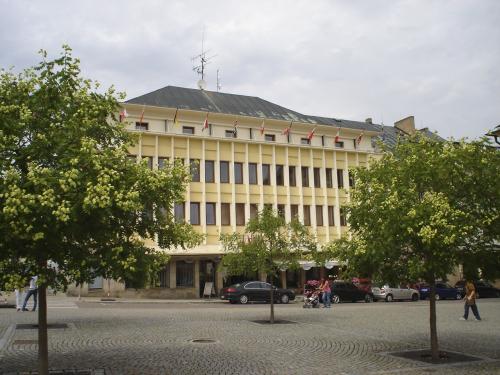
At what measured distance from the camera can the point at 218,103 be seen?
49.5 meters

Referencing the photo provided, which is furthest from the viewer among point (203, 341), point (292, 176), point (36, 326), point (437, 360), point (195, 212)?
point (292, 176)

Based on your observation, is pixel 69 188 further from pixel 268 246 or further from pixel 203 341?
pixel 268 246

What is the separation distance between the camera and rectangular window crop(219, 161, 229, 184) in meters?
45.0

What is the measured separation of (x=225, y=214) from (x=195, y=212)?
2.64 metres

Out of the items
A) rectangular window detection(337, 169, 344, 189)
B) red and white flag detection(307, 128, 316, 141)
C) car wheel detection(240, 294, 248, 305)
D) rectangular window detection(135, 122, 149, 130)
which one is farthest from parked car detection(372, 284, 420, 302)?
rectangular window detection(135, 122, 149, 130)

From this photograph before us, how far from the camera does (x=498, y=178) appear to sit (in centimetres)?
1123

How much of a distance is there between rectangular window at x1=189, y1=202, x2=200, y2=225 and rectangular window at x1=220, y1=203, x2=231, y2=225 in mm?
2063

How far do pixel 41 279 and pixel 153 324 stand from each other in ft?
38.9

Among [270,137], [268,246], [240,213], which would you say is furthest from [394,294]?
[268,246]

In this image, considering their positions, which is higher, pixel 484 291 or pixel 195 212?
pixel 195 212

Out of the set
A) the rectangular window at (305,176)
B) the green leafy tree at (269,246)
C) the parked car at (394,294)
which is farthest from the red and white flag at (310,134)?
the green leafy tree at (269,246)

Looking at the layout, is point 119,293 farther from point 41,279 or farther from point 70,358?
point 41,279

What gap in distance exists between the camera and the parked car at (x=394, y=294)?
4012cm

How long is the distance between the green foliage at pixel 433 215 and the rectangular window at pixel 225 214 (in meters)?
32.1
